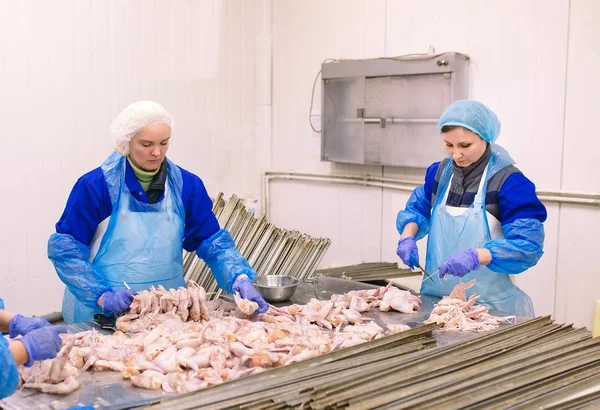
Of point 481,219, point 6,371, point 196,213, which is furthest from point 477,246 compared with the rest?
point 6,371

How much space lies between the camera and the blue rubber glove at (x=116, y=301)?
10.3 ft

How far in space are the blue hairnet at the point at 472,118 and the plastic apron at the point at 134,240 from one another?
1604 millimetres

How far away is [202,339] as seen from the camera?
286 cm

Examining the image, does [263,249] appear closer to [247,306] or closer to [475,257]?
[247,306]

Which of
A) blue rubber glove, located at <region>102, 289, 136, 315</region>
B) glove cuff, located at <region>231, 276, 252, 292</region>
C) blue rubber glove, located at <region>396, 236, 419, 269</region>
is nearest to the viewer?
blue rubber glove, located at <region>102, 289, 136, 315</region>

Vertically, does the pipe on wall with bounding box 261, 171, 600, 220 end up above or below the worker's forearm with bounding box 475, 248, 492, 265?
above

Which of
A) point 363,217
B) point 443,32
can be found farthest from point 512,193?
point 363,217

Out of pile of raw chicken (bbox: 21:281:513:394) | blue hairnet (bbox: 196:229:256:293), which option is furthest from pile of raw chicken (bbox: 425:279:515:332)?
blue hairnet (bbox: 196:229:256:293)

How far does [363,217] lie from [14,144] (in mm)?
3044

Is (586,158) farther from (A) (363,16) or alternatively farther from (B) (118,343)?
(B) (118,343)

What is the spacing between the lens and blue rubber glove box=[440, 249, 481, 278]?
335cm

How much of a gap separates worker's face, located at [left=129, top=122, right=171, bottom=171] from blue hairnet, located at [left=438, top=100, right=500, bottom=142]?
1.59m

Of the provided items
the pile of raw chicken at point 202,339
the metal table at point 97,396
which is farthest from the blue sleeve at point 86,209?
the metal table at point 97,396

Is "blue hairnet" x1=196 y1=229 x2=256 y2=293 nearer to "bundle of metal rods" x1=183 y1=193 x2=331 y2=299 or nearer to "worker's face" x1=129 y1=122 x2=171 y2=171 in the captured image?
"worker's face" x1=129 y1=122 x2=171 y2=171
